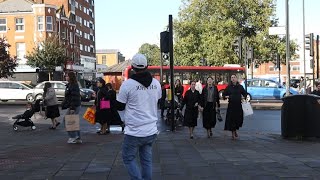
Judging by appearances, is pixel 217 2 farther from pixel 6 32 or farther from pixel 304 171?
pixel 304 171

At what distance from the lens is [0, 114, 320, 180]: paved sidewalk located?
728 cm

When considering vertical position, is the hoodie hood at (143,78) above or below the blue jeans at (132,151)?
above

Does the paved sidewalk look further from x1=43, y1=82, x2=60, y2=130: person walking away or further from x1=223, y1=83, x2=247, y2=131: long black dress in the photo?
x1=43, y1=82, x2=60, y2=130: person walking away

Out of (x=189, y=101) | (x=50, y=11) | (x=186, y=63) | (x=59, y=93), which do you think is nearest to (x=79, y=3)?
(x=50, y=11)

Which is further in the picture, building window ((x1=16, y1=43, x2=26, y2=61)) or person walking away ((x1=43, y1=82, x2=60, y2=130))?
building window ((x1=16, y1=43, x2=26, y2=61))

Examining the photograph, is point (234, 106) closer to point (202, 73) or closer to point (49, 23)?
point (202, 73)

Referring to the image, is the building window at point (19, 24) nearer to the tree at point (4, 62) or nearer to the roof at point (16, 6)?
the roof at point (16, 6)

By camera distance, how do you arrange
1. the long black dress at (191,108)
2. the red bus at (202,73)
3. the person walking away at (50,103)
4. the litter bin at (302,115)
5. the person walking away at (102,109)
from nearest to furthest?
1. the litter bin at (302,115)
2. the long black dress at (191,108)
3. the person walking away at (102,109)
4. the person walking away at (50,103)
5. the red bus at (202,73)

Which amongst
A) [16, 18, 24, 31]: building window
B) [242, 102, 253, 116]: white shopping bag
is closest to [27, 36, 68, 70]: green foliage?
[16, 18, 24, 31]: building window

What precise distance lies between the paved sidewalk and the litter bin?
14.7 inches

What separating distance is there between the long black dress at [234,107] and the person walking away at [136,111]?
7055 millimetres

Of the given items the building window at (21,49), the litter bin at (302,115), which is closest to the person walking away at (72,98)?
the litter bin at (302,115)

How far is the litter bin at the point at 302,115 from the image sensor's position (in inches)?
464

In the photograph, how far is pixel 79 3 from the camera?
8419cm
